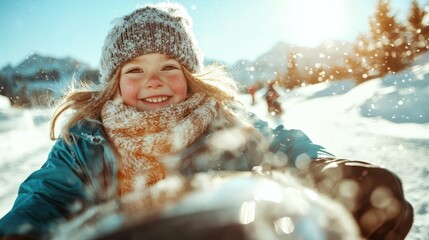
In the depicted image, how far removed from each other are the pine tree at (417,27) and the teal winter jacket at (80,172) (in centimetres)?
2339

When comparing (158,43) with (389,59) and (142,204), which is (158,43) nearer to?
(142,204)

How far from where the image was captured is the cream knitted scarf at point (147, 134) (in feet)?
6.75

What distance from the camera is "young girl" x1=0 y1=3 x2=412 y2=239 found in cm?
161

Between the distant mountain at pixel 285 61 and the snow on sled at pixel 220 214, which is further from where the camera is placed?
the distant mountain at pixel 285 61

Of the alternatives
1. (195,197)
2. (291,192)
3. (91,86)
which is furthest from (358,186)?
(91,86)

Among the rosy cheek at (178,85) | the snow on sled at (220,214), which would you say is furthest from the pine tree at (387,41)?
the snow on sled at (220,214)

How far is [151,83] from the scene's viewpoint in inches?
90.7

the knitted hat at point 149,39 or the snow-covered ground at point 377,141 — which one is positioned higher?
the knitted hat at point 149,39

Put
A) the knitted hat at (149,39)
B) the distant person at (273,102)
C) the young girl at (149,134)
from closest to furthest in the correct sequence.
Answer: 1. the young girl at (149,134)
2. the knitted hat at (149,39)
3. the distant person at (273,102)

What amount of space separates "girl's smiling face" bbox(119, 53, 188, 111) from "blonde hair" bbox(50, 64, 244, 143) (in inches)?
6.8

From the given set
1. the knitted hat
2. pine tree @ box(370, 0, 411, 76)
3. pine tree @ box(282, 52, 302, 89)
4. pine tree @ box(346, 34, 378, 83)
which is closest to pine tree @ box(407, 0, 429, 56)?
pine tree @ box(370, 0, 411, 76)

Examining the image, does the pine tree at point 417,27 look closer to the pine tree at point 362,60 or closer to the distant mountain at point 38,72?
the pine tree at point 362,60

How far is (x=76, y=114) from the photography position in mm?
2455

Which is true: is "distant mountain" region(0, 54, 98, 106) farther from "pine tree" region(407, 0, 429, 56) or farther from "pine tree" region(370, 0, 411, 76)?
"pine tree" region(407, 0, 429, 56)
